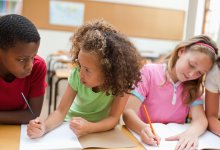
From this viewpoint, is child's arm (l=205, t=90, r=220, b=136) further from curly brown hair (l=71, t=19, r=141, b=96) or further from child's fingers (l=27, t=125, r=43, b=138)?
child's fingers (l=27, t=125, r=43, b=138)

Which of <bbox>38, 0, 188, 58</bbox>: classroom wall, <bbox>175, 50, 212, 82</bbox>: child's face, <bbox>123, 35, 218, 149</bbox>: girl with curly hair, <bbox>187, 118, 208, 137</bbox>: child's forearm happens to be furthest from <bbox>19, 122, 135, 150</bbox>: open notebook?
<bbox>38, 0, 188, 58</bbox>: classroom wall

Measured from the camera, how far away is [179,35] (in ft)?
18.7

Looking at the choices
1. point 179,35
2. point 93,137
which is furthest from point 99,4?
point 93,137

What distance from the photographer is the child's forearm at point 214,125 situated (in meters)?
1.19

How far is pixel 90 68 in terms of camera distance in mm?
1023

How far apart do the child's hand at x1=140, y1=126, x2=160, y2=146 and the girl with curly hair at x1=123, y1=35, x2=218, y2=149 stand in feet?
0.44

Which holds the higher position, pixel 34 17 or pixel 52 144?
pixel 34 17

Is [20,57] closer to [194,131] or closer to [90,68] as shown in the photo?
[90,68]

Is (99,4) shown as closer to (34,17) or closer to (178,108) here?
(34,17)

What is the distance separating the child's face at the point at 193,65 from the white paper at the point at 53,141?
0.59 meters

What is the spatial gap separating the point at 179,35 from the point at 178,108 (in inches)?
182

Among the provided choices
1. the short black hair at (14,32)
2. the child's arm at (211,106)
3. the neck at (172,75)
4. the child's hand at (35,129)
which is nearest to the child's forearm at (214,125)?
the child's arm at (211,106)

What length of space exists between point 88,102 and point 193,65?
0.52 metres

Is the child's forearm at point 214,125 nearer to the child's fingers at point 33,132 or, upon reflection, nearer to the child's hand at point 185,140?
the child's hand at point 185,140
